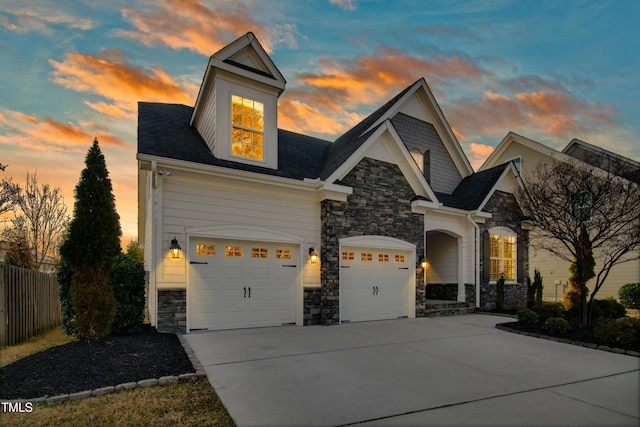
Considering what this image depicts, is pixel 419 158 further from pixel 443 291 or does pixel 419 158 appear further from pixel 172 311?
pixel 172 311

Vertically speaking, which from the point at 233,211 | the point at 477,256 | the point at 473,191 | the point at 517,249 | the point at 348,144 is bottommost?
the point at 477,256

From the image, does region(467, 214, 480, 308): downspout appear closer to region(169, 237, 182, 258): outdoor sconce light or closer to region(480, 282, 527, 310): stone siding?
region(480, 282, 527, 310): stone siding

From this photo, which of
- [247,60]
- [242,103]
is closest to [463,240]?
[242,103]

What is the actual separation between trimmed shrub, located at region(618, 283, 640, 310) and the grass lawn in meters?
17.0

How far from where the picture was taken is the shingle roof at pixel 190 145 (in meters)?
8.73

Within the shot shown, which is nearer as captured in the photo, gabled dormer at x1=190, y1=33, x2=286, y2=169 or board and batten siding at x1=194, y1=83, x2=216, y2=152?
gabled dormer at x1=190, y1=33, x2=286, y2=169

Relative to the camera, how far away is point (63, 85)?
852cm

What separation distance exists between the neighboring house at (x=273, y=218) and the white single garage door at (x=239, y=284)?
3 cm

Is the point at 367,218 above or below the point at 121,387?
above

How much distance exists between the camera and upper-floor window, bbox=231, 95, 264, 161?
9.83 metres

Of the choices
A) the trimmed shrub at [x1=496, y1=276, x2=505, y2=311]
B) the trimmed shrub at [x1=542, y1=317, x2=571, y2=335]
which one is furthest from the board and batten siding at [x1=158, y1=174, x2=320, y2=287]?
the trimmed shrub at [x1=496, y1=276, x2=505, y2=311]

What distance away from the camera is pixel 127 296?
7668mm

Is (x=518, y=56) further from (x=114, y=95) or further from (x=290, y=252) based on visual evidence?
(x=114, y=95)

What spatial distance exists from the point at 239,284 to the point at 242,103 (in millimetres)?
5153
